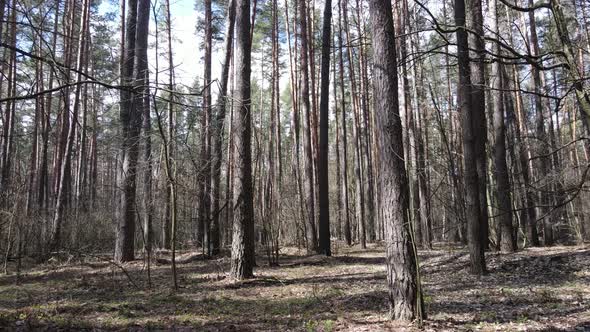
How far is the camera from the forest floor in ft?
16.6

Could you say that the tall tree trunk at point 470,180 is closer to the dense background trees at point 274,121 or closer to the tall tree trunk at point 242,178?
the dense background trees at point 274,121

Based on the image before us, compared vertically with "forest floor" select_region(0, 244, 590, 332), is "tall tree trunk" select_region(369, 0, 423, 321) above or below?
above

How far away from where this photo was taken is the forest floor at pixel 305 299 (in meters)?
5.07

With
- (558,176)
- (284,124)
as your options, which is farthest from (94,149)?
(558,176)

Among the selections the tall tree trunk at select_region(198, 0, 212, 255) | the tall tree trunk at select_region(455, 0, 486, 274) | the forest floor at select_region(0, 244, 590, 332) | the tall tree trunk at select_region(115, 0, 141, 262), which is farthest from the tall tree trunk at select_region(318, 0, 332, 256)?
the tall tree trunk at select_region(115, 0, 141, 262)

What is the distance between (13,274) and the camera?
395 inches

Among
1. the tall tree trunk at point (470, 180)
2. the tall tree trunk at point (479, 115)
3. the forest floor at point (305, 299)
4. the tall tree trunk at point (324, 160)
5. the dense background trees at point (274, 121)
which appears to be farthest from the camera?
the tall tree trunk at point (324, 160)

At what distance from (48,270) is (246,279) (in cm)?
610

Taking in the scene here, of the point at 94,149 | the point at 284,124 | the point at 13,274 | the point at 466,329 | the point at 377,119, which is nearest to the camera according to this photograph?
the point at 466,329

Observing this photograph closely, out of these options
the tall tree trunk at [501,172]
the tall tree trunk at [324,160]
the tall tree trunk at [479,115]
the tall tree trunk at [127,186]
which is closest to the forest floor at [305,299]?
the tall tree trunk at [501,172]

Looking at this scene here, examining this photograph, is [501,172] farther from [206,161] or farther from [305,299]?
[206,161]

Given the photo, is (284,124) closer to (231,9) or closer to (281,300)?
(231,9)

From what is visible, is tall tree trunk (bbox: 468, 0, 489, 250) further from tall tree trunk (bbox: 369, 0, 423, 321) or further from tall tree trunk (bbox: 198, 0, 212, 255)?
tall tree trunk (bbox: 198, 0, 212, 255)

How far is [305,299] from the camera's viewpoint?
6770mm
